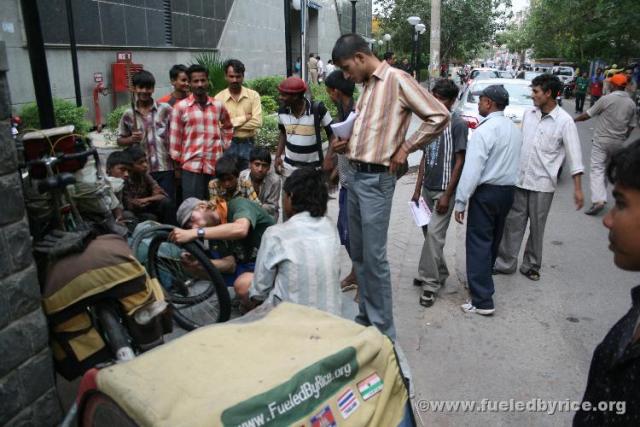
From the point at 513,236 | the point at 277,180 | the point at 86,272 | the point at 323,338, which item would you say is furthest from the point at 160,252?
the point at 513,236

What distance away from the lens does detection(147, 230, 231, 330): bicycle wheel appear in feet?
12.7

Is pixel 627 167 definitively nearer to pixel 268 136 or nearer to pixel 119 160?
pixel 119 160

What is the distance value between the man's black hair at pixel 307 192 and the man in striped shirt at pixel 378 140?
0.48 m

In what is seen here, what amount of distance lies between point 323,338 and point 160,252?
2.53m

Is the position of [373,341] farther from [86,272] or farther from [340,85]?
[340,85]

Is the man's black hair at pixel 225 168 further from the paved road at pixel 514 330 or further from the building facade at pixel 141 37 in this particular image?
the building facade at pixel 141 37

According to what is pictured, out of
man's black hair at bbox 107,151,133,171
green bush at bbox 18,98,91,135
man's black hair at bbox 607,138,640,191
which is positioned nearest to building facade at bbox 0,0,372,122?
green bush at bbox 18,98,91,135

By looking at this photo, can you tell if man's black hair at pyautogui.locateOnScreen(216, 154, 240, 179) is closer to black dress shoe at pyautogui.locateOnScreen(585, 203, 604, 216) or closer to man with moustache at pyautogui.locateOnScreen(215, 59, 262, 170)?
man with moustache at pyautogui.locateOnScreen(215, 59, 262, 170)

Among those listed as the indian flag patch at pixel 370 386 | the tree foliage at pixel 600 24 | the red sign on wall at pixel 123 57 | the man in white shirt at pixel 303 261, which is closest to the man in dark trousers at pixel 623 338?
the indian flag patch at pixel 370 386

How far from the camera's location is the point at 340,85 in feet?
15.0

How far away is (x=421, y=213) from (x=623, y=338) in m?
3.10

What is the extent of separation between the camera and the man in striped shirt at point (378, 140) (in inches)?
132

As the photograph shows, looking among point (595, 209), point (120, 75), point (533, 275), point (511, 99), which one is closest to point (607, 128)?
point (595, 209)

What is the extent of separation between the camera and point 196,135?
5129 mm
